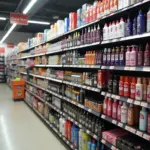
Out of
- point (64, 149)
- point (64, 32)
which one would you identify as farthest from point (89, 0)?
point (64, 149)

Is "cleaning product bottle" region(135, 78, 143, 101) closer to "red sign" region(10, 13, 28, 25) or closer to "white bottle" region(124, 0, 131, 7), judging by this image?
"white bottle" region(124, 0, 131, 7)

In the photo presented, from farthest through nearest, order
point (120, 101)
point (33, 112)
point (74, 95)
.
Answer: point (33, 112), point (74, 95), point (120, 101)

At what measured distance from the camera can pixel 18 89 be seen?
8.81 meters

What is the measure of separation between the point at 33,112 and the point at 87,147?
3956mm

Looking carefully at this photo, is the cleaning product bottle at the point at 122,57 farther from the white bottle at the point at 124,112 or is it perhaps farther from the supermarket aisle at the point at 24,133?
the supermarket aisle at the point at 24,133

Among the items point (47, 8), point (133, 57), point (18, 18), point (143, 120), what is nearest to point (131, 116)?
point (143, 120)

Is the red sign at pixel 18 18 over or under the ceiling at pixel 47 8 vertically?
under

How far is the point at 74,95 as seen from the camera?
3.74 meters

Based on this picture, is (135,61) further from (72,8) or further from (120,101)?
(72,8)

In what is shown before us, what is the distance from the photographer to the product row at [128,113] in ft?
6.80

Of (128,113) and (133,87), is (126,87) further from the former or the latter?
(128,113)

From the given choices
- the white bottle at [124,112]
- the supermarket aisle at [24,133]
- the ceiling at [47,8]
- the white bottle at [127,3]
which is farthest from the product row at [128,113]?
the ceiling at [47,8]

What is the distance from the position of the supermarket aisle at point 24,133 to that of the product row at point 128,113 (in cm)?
176

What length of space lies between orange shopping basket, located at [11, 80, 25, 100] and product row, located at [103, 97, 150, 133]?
6.73 metres
